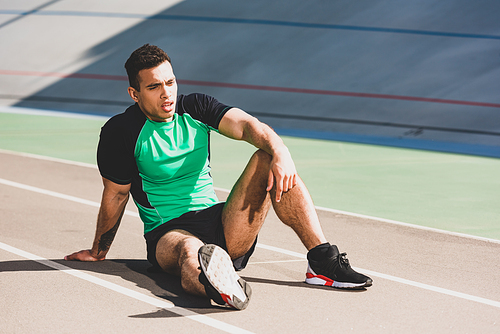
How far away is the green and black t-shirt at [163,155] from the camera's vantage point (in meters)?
4.73

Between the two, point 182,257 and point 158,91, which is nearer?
point 182,257

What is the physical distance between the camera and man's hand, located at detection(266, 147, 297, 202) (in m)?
4.27

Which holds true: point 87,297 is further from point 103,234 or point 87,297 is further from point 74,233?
point 74,233

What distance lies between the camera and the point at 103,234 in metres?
5.02

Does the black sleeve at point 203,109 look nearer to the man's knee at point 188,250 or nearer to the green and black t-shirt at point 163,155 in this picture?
the green and black t-shirt at point 163,155

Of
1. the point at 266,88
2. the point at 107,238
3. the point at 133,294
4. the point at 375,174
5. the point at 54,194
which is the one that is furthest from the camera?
the point at 266,88

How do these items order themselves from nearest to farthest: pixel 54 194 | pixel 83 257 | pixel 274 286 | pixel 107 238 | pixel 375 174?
pixel 274 286
pixel 107 238
pixel 83 257
pixel 54 194
pixel 375 174

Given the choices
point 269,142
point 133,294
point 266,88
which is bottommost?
point 133,294

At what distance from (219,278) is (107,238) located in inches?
54.7

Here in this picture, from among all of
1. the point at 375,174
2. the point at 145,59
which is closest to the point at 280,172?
the point at 145,59

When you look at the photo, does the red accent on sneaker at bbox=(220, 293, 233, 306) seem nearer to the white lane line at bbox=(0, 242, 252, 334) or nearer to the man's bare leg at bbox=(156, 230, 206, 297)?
the white lane line at bbox=(0, 242, 252, 334)

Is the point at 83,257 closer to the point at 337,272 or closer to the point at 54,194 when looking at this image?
the point at 337,272

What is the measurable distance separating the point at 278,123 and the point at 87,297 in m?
12.4

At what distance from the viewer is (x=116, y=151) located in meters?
4.75
